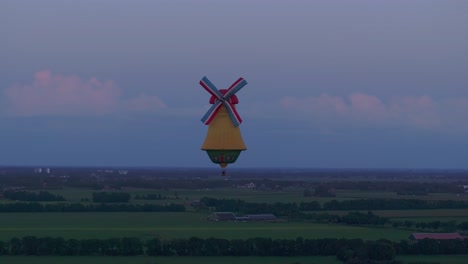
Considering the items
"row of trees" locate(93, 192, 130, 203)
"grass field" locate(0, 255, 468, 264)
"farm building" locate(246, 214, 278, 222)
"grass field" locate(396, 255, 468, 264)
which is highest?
"row of trees" locate(93, 192, 130, 203)

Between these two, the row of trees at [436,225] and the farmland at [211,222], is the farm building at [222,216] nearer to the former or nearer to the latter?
the farmland at [211,222]

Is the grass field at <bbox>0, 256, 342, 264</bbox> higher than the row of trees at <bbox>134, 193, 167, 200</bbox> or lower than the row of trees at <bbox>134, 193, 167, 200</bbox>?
lower

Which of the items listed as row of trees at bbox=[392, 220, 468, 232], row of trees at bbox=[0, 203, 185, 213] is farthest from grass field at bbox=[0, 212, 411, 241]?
row of trees at bbox=[0, 203, 185, 213]

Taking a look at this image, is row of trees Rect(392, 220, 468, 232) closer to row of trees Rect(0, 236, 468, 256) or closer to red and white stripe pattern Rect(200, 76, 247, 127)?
row of trees Rect(0, 236, 468, 256)

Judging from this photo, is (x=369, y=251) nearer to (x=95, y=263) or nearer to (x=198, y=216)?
(x=95, y=263)

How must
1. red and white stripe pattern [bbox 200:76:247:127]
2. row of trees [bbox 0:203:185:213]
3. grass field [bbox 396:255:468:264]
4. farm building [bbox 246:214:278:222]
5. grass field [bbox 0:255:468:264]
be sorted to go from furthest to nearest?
row of trees [bbox 0:203:185:213] → farm building [bbox 246:214:278:222] → grass field [bbox 0:255:468:264] → grass field [bbox 396:255:468:264] → red and white stripe pattern [bbox 200:76:247:127]

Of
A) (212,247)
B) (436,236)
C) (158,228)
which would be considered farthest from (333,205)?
(212,247)

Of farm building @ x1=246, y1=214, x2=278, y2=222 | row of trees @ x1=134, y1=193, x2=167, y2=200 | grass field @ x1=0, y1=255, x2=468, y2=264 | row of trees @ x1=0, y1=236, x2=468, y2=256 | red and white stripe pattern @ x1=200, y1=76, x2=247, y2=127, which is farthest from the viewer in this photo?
row of trees @ x1=134, y1=193, x2=167, y2=200
